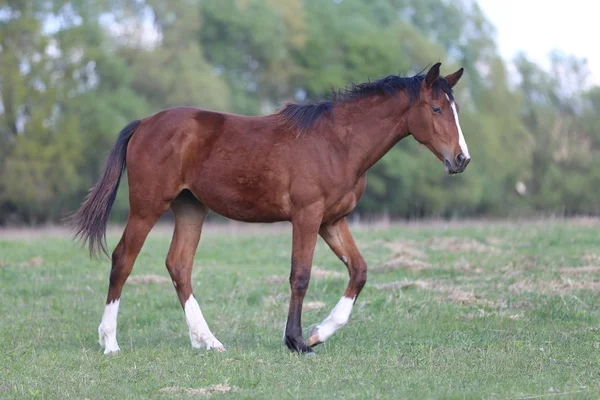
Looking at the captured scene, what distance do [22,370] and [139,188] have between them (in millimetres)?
2141

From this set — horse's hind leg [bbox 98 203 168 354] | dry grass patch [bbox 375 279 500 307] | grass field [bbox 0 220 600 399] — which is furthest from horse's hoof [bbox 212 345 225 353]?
dry grass patch [bbox 375 279 500 307]

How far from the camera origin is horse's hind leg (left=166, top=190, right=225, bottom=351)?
26.9ft

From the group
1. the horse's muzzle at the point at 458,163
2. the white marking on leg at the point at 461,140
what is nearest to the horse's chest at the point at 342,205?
the horse's muzzle at the point at 458,163

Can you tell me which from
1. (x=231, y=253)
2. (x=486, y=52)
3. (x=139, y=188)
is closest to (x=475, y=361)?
(x=139, y=188)

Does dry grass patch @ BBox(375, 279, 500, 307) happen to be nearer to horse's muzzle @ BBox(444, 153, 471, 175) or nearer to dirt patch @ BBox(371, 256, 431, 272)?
dirt patch @ BBox(371, 256, 431, 272)

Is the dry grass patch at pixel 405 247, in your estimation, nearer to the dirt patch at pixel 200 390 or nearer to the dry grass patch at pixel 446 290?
the dry grass patch at pixel 446 290

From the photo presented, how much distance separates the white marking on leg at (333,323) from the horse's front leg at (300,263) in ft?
0.44

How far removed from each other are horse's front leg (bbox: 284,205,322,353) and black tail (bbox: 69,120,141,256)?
2.02 meters

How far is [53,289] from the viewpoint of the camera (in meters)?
11.8

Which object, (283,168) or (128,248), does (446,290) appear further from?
(128,248)

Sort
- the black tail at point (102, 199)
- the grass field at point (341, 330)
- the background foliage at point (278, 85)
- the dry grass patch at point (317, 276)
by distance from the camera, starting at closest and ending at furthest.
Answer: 1. the grass field at point (341, 330)
2. the black tail at point (102, 199)
3. the dry grass patch at point (317, 276)
4. the background foliage at point (278, 85)

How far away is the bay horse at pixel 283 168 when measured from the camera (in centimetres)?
777

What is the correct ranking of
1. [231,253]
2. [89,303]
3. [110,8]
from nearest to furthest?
[89,303] → [231,253] → [110,8]

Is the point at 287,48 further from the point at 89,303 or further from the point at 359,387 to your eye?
the point at 359,387
